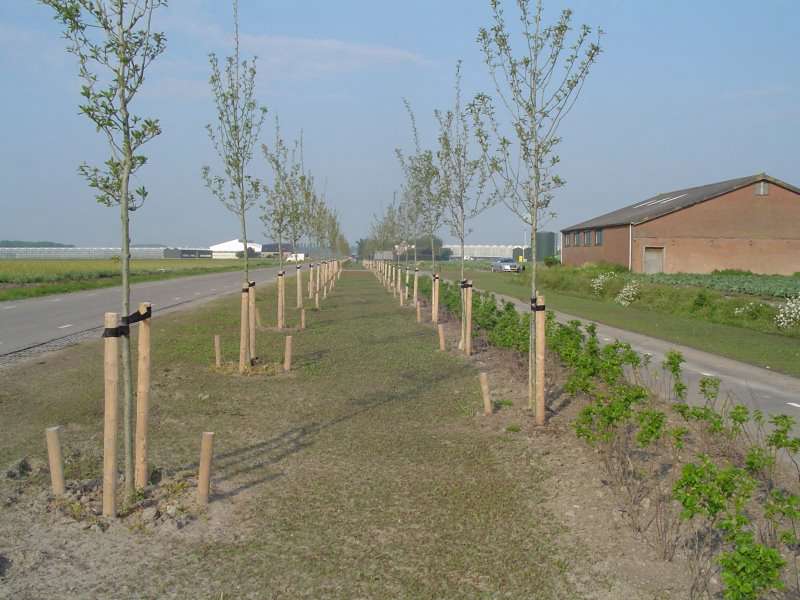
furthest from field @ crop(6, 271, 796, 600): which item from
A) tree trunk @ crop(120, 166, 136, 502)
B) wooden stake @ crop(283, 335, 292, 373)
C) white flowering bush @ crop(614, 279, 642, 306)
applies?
white flowering bush @ crop(614, 279, 642, 306)

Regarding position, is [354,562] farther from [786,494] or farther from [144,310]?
[786,494]

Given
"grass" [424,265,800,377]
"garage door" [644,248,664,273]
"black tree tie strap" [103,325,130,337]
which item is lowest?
"grass" [424,265,800,377]

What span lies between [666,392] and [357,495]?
591cm

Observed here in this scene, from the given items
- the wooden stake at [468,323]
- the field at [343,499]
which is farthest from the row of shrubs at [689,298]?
the field at [343,499]

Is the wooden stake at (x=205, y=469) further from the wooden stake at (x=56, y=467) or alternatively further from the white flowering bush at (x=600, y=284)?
the white flowering bush at (x=600, y=284)

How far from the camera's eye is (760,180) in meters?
41.7

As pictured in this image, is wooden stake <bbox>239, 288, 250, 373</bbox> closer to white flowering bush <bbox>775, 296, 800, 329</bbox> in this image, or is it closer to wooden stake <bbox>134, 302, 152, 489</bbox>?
wooden stake <bbox>134, 302, 152, 489</bbox>

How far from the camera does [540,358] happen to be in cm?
768

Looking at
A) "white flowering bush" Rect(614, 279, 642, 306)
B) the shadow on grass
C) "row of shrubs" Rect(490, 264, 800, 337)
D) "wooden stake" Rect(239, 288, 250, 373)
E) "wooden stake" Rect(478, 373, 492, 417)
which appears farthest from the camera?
"white flowering bush" Rect(614, 279, 642, 306)

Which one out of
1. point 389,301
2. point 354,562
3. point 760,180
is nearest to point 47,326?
point 389,301

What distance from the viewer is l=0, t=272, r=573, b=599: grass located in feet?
14.6

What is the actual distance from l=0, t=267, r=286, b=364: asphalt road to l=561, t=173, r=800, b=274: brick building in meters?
23.9

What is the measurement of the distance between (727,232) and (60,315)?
34.9 m

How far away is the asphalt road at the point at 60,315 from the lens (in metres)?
14.9
